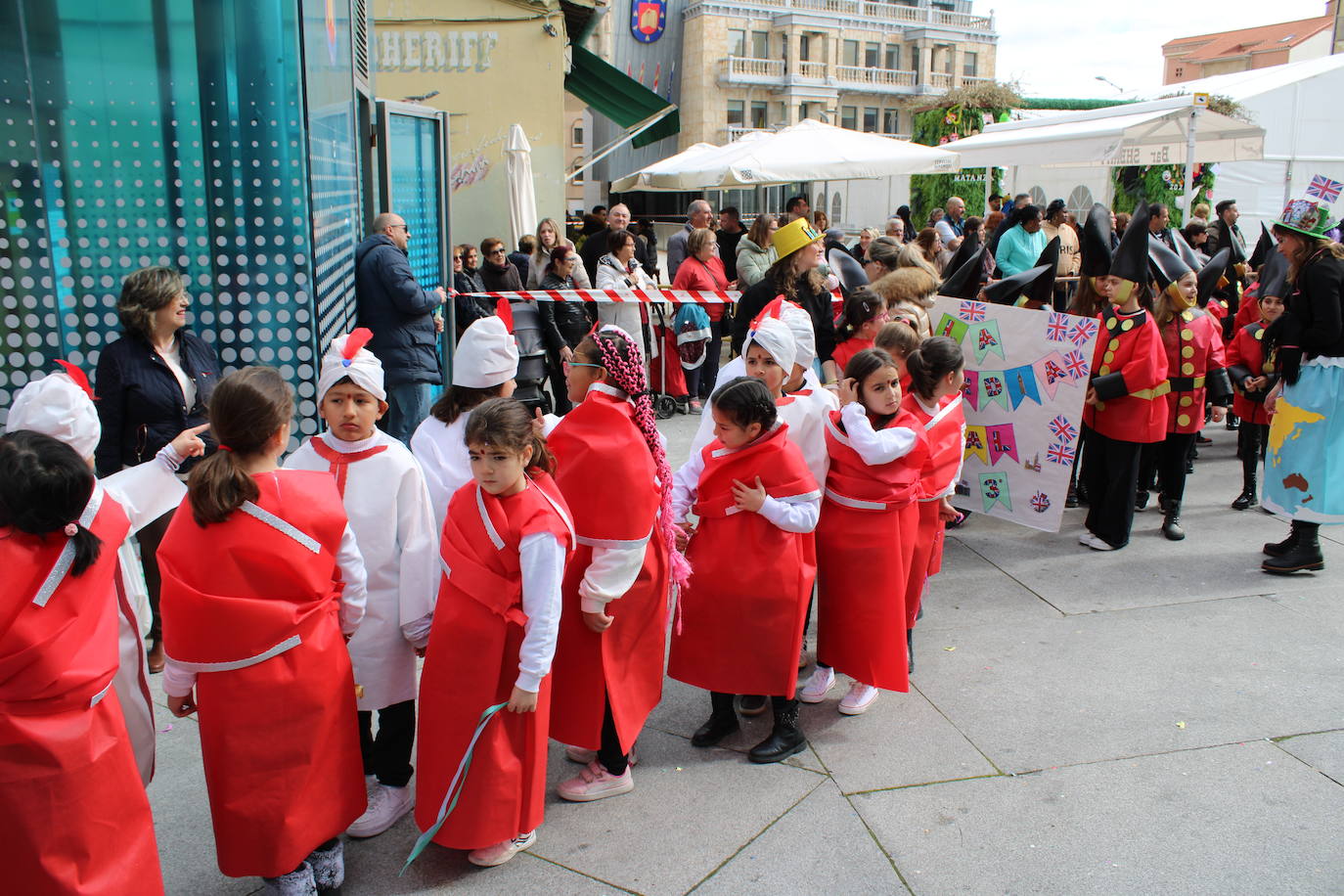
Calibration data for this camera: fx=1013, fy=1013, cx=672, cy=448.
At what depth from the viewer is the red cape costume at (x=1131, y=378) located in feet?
19.2

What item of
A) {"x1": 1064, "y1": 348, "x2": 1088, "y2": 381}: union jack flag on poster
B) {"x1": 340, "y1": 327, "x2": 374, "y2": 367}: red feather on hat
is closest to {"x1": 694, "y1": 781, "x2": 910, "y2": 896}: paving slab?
{"x1": 340, "y1": 327, "x2": 374, "y2": 367}: red feather on hat

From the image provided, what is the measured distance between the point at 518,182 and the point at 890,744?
9153 mm

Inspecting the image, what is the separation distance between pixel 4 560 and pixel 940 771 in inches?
118

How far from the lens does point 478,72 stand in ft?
43.2

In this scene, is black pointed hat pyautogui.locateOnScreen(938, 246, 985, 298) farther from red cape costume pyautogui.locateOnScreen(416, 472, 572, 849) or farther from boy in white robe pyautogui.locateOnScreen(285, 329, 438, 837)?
boy in white robe pyautogui.locateOnScreen(285, 329, 438, 837)

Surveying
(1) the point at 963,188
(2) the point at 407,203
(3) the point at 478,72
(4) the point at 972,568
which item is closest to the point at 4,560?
(4) the point at 972,568

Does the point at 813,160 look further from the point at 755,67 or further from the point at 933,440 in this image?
the point at 755,67

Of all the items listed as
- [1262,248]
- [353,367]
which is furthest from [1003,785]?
[1262,248]

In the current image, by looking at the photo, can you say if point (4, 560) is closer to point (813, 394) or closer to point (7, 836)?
point (7, 836)

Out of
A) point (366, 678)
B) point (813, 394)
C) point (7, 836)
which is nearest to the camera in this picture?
point (7, 836)

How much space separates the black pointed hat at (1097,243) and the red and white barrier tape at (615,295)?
2.71m

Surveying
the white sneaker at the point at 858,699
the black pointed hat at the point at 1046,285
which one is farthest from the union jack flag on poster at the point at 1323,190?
the white sneaker at the point at 858,699

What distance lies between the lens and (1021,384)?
604 cm

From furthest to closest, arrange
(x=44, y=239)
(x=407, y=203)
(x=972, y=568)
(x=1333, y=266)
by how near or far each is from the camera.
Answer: (x=407, y=203)
(x=972, y=568)
(x=1333, y=266)
(x=44, y=239)
